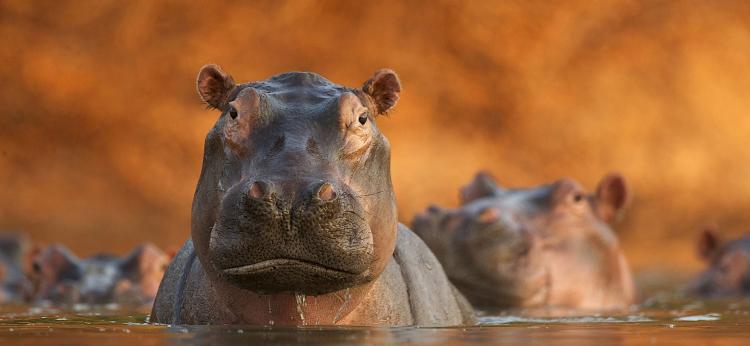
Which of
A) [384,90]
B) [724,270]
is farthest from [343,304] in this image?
[724,270]

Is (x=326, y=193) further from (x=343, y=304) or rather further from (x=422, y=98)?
(x=422, y=98)

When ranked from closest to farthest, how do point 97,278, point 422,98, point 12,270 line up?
point 97,278 < point 12,270 < point 422,98

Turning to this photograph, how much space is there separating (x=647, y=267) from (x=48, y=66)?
10546 mm

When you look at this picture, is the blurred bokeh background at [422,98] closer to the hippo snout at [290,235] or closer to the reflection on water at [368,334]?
the reflection on water at [368,334]

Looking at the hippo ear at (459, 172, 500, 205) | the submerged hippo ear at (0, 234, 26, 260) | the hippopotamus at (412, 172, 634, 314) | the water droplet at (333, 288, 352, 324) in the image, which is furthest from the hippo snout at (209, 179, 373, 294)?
the submerged hippo ear at (0, 234, 26, 260)

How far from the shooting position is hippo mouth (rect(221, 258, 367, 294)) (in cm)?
459

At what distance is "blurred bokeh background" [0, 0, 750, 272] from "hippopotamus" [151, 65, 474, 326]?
16375mm

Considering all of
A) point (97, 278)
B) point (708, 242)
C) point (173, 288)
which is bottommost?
point (173, 288)

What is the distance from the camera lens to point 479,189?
9398 mm

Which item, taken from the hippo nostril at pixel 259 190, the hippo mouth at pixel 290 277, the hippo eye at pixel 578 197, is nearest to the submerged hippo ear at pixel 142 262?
the hippo eye at pixel 578 197

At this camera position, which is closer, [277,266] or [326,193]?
[326,193]

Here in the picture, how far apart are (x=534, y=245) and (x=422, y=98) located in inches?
644

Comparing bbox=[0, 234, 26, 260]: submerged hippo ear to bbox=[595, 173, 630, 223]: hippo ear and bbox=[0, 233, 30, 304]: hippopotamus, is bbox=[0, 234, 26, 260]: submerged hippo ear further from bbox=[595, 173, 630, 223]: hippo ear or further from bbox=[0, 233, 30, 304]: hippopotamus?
bbox=[595, 173, 630, 223]: hippo ear

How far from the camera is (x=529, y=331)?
5125 millimetres
